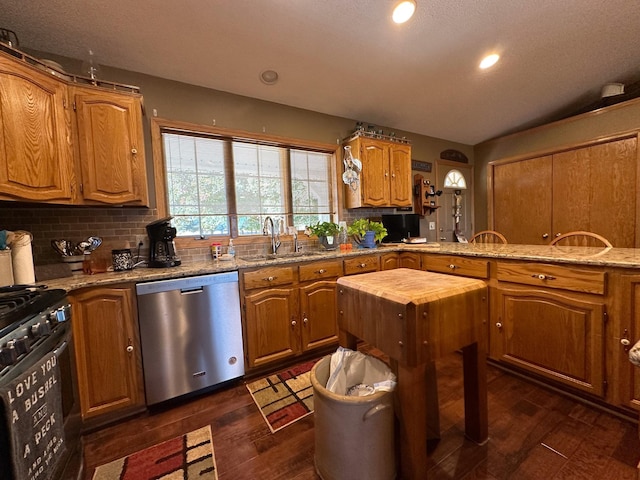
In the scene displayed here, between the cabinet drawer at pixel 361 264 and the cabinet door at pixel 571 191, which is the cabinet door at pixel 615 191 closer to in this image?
the cabinet door at pixel 571 191

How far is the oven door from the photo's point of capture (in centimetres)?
87

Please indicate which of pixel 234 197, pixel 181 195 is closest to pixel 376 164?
pixel 234 197

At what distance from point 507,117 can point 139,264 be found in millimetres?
4829

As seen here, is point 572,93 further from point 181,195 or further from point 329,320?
point 181,195

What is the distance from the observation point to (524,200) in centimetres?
397

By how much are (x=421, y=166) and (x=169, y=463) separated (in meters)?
4.10

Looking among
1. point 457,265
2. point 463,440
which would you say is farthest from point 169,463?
point 457,265

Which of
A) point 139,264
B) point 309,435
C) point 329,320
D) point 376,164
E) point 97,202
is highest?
point 376,164

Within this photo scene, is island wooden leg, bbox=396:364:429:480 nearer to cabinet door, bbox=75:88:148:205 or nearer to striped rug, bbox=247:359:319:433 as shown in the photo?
striped rug, bbox=247:359:319:433

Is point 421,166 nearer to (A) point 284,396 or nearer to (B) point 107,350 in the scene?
(A) point 284,396

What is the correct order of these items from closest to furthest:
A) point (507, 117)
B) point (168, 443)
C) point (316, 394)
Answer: point (316, 394) < point (168, 443) < point (507, 117)

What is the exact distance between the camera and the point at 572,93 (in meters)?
3.35

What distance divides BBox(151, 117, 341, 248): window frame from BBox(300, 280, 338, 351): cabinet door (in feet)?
2.66

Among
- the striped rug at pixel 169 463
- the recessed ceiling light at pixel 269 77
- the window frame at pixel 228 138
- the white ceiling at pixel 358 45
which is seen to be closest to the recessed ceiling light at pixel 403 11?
the white ceiling at pixel 358 45
